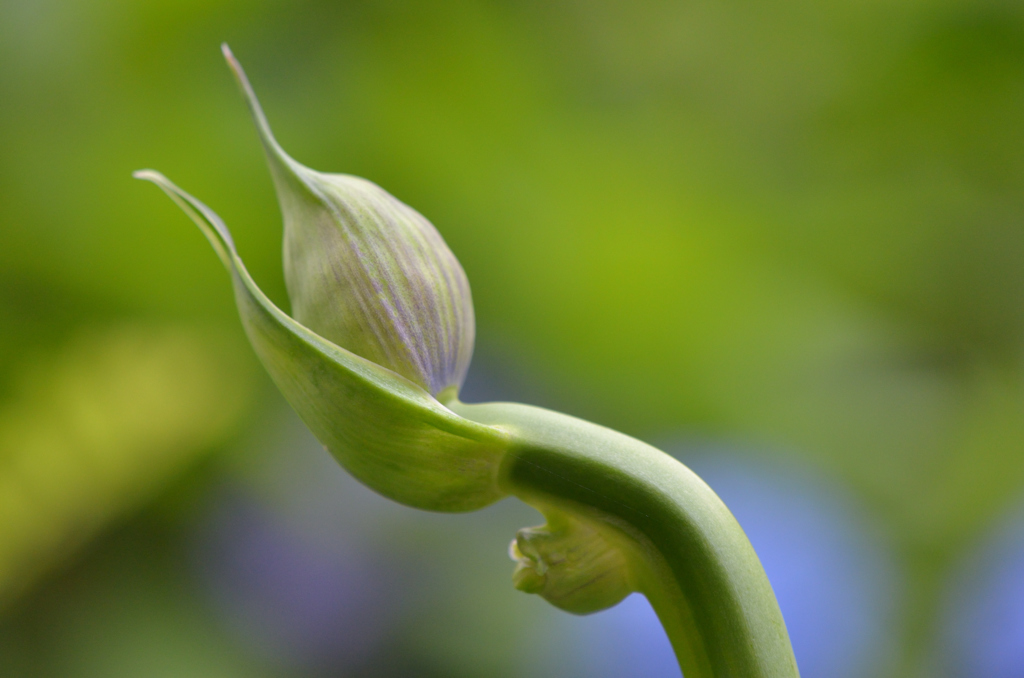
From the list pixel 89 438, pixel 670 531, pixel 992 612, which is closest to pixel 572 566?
pixel 670 531

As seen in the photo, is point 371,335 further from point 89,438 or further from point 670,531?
point 89,438

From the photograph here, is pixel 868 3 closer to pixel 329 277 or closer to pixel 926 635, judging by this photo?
pixel 926 635

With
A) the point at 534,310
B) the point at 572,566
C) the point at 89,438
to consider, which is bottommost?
the point at 89,438

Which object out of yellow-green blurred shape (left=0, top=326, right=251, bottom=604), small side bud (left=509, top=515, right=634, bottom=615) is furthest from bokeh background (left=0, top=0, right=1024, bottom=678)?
small side bud (left=509, top=515, right=634, bottom=615)

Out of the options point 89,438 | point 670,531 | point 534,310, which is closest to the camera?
point 670,531

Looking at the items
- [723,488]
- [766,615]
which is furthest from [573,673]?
[766,615]

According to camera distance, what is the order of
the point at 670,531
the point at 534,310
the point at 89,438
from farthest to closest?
the point at 534,310 → the point at 89,438 → the point at 670,531

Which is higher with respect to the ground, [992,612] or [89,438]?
[992,612]
